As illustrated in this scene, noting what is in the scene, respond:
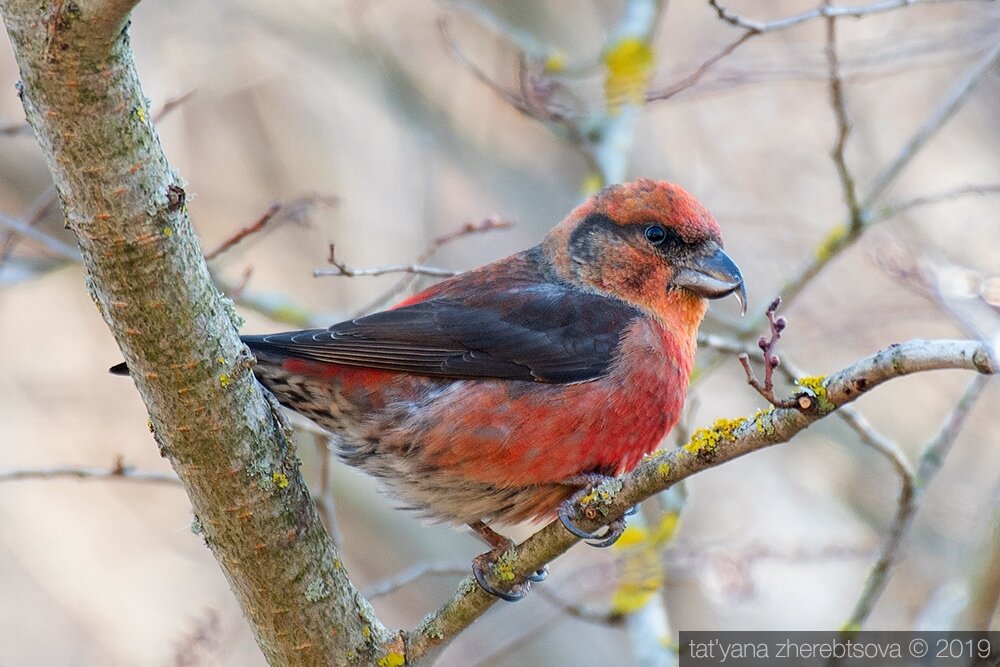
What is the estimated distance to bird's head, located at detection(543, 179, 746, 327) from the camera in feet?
14.1

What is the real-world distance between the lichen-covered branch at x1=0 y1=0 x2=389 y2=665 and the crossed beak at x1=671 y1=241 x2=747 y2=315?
1.80 metres

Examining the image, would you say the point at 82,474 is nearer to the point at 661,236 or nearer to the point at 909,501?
the point at 661,236

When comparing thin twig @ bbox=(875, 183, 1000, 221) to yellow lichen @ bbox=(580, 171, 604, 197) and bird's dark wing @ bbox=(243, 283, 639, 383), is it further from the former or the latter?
yellow lichen @ bbox=(580, 171, 604, 197)

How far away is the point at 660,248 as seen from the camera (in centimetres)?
439

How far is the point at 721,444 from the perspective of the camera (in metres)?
2.57

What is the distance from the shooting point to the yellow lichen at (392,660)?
3309mm

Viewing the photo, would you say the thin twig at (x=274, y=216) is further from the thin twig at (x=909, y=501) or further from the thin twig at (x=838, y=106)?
the thin twig at (x=909, y=501)

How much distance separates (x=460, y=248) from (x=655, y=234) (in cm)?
389

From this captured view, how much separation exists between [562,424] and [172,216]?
1.67 m

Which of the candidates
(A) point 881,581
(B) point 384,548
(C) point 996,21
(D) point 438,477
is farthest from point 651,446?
(B) point 384,548

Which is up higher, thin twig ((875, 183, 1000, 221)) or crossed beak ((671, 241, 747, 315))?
thin twig ((875, 183, 1000, 221))

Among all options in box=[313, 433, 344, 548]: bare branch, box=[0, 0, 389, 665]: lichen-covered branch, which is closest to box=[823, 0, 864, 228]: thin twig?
box=[313, 433, 344, 548]: bare branch

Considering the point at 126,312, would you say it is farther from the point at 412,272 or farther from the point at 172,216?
the point at 412,272

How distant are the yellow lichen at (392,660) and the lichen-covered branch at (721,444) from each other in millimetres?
20
